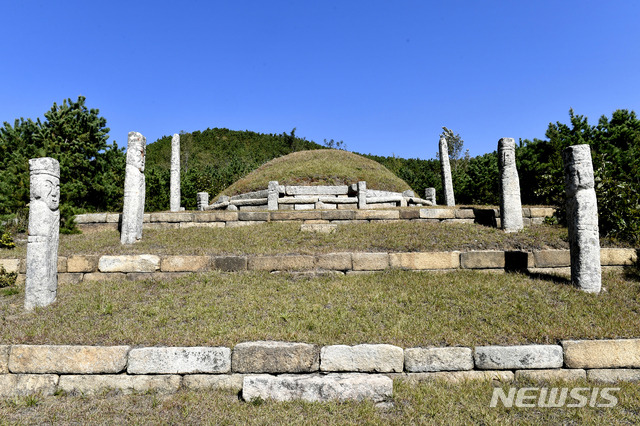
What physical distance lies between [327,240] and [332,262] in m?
1.31

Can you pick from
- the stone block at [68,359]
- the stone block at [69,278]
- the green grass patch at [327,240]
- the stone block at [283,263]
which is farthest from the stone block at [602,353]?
the stone block at [69,278]

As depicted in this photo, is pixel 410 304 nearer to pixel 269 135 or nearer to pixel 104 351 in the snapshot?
pixel 104 351

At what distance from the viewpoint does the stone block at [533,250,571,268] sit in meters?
6.60

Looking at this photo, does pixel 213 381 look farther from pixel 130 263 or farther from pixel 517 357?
pixel 130 263

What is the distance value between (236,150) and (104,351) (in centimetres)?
6082

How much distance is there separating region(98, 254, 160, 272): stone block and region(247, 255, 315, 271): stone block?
76.9 inches

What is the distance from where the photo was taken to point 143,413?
356 centimetres

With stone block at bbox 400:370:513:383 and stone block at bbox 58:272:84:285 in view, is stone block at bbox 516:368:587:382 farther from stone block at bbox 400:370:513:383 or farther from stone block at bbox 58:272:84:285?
stone block at bbox 58:272:84:285

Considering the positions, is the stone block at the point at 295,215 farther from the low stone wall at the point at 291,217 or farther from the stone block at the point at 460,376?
the stone block at the point at 460,376

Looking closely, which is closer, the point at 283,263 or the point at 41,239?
the point at 41,239

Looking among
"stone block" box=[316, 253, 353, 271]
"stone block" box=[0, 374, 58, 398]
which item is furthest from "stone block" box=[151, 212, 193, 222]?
"stone block" box=[0, 374, 58, 398]

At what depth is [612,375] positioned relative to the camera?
4078 millimetres

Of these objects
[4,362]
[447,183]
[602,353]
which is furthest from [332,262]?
[447,183]

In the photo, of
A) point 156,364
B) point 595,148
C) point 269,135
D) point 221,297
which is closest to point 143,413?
point 156,364
